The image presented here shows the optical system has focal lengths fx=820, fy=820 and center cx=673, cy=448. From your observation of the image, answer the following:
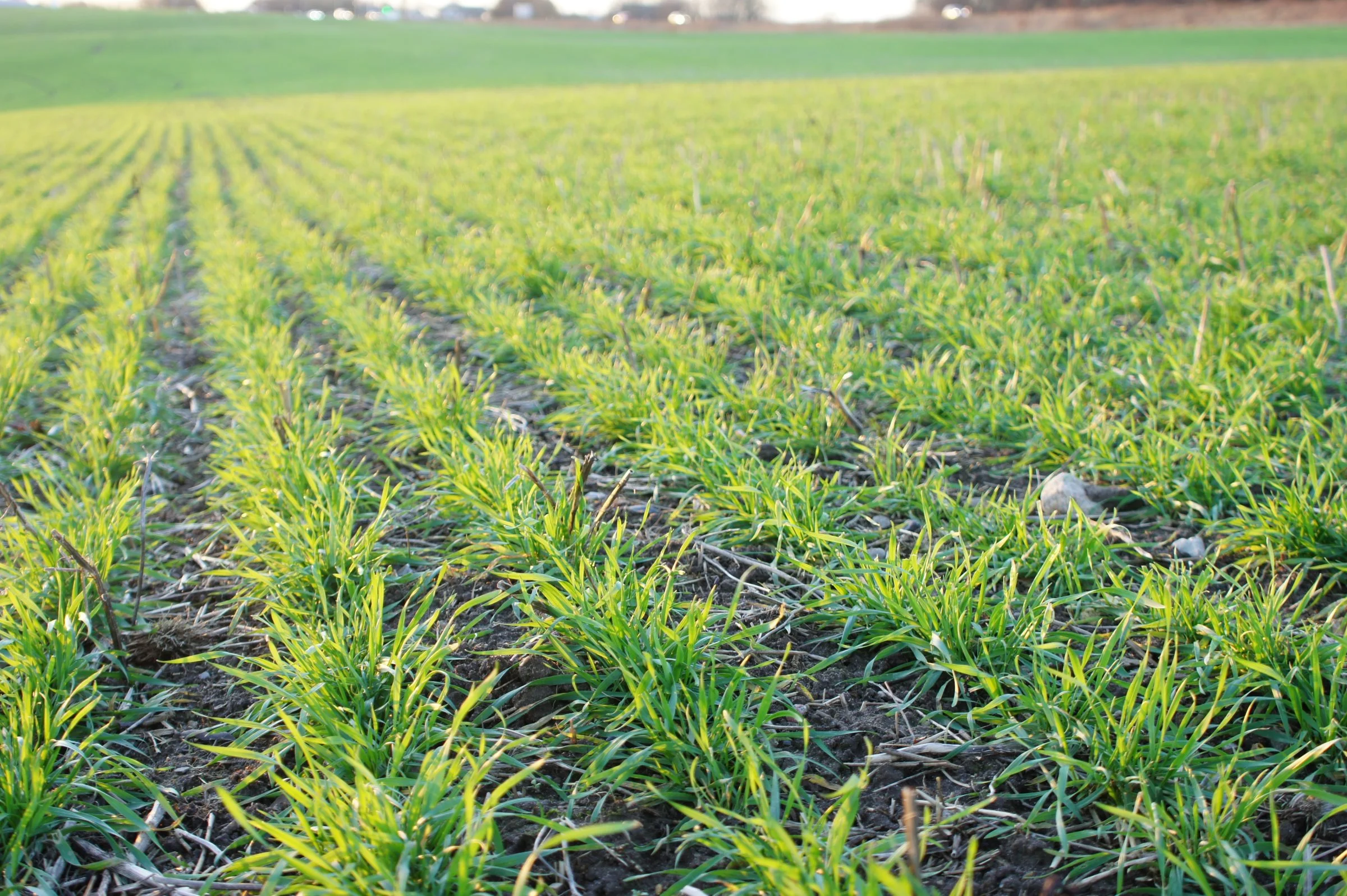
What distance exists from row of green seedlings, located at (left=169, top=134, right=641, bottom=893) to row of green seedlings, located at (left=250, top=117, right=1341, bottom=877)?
887mm

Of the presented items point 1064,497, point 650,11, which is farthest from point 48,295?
point 650,11

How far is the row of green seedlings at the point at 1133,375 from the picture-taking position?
2.38 meters

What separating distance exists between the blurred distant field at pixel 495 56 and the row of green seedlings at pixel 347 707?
30.4m

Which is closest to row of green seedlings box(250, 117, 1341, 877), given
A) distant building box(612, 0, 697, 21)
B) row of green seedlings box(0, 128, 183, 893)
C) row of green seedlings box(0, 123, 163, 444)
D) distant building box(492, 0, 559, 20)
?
row of green seedlings box(0, 128, 183, 893)

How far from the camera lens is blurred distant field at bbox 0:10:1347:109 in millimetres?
32500

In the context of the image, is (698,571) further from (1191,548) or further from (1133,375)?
(1133,375)

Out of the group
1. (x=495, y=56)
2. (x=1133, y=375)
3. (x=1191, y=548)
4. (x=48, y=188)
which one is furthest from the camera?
(x=495, y=56)

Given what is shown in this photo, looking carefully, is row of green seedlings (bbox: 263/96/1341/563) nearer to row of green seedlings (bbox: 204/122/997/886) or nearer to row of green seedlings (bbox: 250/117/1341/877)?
row of green seedlings (bbox: 250/117/1341/877)

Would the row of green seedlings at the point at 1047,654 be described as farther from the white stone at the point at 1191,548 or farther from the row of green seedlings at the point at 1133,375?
the row of green seedlings at the point at 1133,375

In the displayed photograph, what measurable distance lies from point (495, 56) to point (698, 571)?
4439 centimetres

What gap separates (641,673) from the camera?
1.74m

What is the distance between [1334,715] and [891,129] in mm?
10363

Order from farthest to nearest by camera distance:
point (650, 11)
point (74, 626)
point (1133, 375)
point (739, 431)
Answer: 1. point (650, 11)
2. point (1133, 375)
3. point (739, 431)
4. point (74, 626)

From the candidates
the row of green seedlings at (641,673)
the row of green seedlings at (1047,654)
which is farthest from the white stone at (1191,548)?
the row of green seedlings at (641,673)
